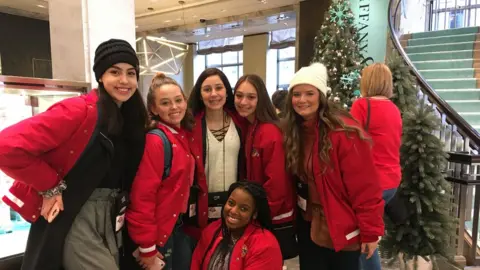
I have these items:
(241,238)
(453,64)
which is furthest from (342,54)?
(241,238)

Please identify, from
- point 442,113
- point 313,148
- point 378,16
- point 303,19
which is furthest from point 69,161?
point 303,19

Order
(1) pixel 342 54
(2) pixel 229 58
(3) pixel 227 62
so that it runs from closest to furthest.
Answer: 1. (1) pixel 342 54
2. (2) pixel 229 58
3. (3) pixel 227 62

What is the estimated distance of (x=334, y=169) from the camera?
1874 millimetres

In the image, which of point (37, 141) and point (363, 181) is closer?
point (37, 141)

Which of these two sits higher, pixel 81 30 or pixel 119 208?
pixel 81 30

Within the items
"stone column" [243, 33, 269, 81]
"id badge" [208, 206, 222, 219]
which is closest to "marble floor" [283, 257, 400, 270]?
"id badge" [208, 206, 222, 219]

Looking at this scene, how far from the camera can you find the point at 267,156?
2119 millimetres

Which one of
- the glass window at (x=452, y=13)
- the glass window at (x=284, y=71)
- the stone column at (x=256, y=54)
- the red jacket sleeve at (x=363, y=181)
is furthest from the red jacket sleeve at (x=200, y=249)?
the glass window at (x=284, y=71)

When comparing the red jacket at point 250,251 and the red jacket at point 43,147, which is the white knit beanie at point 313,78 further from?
the red jacket at point 43,147

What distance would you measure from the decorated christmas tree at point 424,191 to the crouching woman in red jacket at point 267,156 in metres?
1.54

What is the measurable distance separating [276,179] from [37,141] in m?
1.25

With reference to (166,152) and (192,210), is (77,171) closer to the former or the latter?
(166,152)

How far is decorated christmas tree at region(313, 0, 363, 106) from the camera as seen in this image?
5586 mm

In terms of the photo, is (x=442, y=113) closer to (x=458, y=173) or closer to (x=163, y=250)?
(x=458, y=173)
